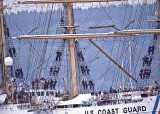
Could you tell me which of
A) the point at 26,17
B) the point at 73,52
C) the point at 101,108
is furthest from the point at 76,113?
the point at 26,17

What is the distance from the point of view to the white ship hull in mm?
44062

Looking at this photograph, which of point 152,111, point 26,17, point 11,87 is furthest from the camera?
point 26,17

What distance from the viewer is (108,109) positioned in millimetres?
44688

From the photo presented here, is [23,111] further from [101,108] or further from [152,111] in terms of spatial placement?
[152,111]

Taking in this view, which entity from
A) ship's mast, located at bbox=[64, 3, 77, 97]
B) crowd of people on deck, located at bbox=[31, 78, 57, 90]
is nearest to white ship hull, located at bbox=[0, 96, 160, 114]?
ship's mast, located at bbox=[64, 3, 77, 97]

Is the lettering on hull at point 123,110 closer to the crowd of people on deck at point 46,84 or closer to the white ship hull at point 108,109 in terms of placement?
the white ship hull at point 108,109

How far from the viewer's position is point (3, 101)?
44.9 meters

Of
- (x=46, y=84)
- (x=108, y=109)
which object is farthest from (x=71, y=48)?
(x=108, y=109)

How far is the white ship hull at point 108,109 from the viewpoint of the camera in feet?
145

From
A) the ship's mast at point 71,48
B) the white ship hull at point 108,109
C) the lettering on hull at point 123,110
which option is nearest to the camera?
the white ship hull at point 108,109

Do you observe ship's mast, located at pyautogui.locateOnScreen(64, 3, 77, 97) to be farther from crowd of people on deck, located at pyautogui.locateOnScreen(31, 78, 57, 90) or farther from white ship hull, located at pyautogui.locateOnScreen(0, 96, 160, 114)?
white ship hull, located at pyautogui.locateOnScreen(0, 96, 160, 114)

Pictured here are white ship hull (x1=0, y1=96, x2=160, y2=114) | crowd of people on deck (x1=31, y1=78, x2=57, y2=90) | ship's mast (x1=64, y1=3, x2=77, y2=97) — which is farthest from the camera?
crowd of people on deck (x1=31, y1=78, x2=57, y2=90)

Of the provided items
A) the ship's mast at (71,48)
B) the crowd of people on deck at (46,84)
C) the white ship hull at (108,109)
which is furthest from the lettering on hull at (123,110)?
the crowd of people on deck at (46,84)

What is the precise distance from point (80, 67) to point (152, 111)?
7372 mm
